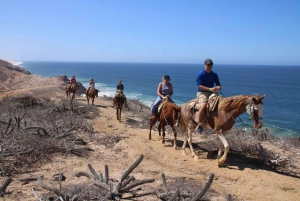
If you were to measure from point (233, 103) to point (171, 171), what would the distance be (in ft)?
8.39

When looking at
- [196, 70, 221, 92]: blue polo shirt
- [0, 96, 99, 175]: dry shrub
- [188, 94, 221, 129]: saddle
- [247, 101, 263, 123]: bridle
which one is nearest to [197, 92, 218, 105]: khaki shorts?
[188, 94, 221, 129]: saddle

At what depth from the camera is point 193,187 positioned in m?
6.12

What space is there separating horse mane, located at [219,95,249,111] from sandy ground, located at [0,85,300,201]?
1674 millimetres

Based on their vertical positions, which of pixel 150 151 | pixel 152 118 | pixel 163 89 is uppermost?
pixel 163 89

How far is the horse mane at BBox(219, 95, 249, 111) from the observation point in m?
7.47

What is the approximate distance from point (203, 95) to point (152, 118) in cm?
325

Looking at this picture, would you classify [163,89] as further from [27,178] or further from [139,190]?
[27,178]

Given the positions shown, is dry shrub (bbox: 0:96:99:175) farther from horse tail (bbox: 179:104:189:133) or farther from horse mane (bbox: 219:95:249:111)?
horse mane (bbox: 219:95:249:111)

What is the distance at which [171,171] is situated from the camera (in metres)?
7.43

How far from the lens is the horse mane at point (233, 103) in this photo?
294 inches

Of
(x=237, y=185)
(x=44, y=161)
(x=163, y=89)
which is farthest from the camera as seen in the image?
(x=163, y=89)

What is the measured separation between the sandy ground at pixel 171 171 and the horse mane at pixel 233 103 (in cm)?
167

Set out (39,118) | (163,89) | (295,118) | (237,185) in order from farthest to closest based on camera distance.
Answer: (295,118) < (39,118) < (163,89) < (237,185)

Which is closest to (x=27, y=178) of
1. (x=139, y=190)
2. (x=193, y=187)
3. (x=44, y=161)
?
(x=44, y=161)
